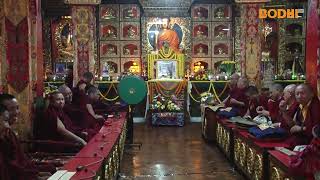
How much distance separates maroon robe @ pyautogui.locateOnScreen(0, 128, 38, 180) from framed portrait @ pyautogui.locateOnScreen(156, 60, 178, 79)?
32.7ft

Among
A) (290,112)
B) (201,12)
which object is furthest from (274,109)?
(201,12)

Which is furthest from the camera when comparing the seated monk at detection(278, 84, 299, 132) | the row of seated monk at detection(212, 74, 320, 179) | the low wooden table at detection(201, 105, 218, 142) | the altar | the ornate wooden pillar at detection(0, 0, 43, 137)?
the altar

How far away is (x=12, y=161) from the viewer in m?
3.90

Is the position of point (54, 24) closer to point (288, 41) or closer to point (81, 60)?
point (81, 60)

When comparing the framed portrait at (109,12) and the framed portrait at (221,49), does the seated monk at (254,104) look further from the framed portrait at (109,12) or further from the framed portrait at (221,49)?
the framed portrait at (109,12)

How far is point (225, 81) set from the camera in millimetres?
13922

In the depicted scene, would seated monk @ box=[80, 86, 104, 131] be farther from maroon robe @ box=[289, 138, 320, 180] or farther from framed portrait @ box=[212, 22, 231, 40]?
framed portrait @ box=[212, 22, 231, 40]

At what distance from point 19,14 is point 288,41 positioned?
11.3 meters

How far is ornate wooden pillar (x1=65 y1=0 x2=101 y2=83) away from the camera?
40.0 ft

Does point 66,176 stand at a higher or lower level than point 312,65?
lower

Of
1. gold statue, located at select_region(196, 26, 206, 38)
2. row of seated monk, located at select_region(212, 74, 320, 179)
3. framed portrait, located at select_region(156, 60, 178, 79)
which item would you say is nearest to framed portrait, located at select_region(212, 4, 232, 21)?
gold statue, located at select_region(196, 26, 206, 38)

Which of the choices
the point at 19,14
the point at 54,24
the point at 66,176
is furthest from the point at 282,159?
the point at 54,24

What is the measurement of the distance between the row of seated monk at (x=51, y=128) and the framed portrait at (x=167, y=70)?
171 inches

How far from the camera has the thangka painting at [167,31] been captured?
53.6 feet
